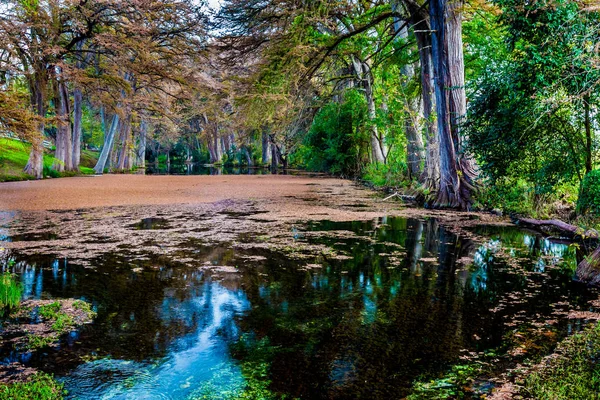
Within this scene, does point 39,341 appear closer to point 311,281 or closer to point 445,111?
point 311,281

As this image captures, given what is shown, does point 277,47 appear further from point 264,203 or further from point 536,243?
point 536,243

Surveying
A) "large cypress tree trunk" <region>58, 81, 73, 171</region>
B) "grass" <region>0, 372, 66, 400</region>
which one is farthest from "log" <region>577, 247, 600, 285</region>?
"large cypress tree trunk" <region>58, 81, 73, 171</region>

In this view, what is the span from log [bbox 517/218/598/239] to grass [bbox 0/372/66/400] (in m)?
6.48

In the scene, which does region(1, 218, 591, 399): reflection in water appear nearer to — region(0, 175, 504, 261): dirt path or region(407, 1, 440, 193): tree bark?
region(0, 175, 504, 261): dirt path

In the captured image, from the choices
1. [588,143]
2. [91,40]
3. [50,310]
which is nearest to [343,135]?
[91,40]

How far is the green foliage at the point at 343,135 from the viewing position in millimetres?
20453

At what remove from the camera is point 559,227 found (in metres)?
7.27

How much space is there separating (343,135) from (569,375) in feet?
67.7

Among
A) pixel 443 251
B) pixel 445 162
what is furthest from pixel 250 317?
pixel 445 162

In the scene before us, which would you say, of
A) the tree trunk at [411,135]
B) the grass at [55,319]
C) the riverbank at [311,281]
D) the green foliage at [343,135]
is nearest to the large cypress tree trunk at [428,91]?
the tree trunk at [411,135]

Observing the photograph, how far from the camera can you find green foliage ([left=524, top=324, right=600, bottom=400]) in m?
2.30

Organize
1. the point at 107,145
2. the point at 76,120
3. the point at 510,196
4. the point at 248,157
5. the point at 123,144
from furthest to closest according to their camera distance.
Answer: the point at 248,157
the point at 123,144
the point at 107,145
the point at 76,120
the point at 510,196

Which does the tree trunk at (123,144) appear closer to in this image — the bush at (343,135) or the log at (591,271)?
the bush at (343,135)

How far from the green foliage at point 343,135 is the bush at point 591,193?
1289 centimetres
